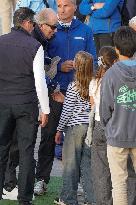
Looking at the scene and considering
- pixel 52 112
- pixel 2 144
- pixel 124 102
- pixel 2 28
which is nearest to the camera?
pixel 124 102

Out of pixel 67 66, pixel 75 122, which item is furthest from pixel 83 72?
pixel 67 66

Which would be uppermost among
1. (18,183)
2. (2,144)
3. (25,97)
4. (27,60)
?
(27,60)

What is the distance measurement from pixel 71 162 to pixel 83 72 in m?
0.97

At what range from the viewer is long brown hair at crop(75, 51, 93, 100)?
6125mm

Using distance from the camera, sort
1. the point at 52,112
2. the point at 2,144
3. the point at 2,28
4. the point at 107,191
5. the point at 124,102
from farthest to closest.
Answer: the point at 2,28
the point at 52,112
the point at 2,144
the point at 107,191
the point at 124,102

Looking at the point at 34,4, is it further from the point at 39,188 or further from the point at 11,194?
the point at 11,194

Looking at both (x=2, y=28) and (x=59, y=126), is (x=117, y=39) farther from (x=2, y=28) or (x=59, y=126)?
(x=2, y=28)

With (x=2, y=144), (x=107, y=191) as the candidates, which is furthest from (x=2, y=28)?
(x=107, y=191)

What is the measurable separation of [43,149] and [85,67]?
4.41 feet

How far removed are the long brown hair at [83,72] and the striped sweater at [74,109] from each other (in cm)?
7

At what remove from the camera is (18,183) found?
645cm

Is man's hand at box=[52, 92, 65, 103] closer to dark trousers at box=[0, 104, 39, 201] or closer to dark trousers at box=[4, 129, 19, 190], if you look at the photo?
dark trousers at box=[0, 104, 39, 201]

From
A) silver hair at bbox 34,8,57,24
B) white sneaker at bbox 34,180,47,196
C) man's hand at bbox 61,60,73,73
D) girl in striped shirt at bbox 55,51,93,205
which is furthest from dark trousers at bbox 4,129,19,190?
silver hair at bbox 34,8,57,24

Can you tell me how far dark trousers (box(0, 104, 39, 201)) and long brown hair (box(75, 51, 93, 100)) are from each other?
1.65ft
